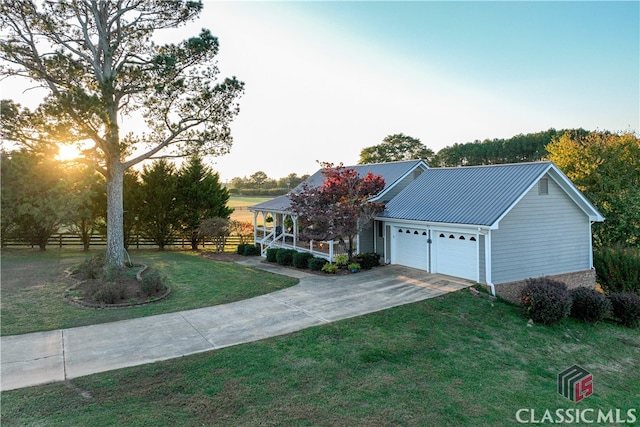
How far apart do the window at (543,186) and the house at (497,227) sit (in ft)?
0.13

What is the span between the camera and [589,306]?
12.1 meters

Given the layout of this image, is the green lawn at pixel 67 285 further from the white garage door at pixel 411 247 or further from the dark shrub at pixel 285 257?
the white garage door at pixel 411 247

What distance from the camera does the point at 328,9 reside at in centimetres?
1564

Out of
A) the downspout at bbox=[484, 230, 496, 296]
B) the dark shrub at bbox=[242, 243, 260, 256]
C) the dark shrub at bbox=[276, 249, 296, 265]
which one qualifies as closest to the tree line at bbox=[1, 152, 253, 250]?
the dark shrub at bbox=[242, 243, 260, 256]

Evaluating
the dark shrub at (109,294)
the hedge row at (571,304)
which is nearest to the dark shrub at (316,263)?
the dark shrub at (109,294)

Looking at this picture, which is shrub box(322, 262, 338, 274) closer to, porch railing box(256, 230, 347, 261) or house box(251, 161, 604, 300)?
porch railing box(256, 230, 347, 261)

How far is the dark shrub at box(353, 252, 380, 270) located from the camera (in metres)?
17.2

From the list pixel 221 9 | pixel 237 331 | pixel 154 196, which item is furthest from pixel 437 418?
pixel 154 196

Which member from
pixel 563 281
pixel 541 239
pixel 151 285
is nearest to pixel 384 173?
pixel 541 239

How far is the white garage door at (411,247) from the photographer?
1628 centimetres

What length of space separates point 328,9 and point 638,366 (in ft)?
53.9

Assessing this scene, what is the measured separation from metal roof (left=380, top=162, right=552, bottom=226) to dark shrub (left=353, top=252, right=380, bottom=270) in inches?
80.1

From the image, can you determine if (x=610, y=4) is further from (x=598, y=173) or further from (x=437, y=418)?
(x=437, y=418)

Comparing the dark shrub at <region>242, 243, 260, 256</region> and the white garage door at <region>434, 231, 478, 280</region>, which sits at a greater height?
the white garage door at <region>434, 231, 478, 280</region>
